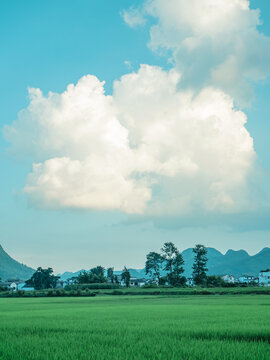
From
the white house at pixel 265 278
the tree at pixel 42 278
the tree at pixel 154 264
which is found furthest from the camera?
the white house at pixel 265 278

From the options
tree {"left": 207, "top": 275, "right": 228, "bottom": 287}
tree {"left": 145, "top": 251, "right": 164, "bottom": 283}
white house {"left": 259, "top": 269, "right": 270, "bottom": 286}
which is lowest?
white house {"left": 259, "top": 269, "right": 270, "bottom": 286}

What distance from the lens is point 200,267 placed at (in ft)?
317

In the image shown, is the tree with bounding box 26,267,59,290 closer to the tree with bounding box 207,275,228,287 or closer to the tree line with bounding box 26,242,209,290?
the tree line with bounding box 26,242,209,290

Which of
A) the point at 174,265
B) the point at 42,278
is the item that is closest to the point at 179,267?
the point at 174,265

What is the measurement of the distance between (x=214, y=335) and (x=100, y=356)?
227 inches

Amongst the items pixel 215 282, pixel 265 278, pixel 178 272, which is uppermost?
pixel 178 272

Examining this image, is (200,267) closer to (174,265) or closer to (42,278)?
(174,265)

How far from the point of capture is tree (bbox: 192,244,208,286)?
9556 cm

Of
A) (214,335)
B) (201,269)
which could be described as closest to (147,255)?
(201,269)

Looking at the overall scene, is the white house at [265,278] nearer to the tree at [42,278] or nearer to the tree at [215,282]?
the tree at [215,282]

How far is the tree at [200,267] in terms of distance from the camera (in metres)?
95.6

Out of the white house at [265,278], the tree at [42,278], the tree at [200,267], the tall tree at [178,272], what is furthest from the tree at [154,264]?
the white house at [265,278]

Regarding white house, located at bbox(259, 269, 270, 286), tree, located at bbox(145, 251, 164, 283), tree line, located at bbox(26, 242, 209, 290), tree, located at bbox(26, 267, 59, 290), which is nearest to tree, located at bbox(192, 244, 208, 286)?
tree line, located at bbox(26, 242, 209, 290)

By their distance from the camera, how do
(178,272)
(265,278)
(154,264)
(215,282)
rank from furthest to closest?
(265,278), (154,264), (178,272), (215,282)
